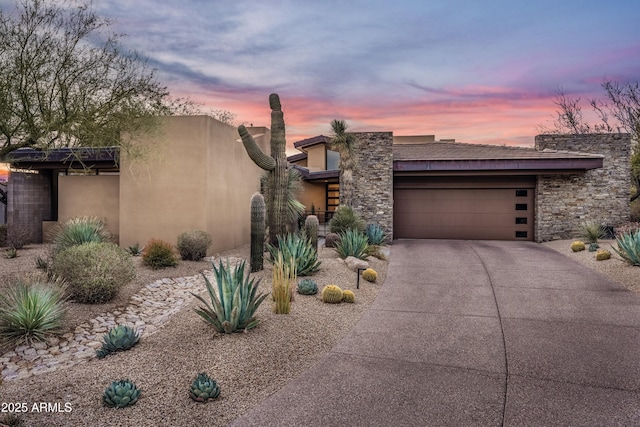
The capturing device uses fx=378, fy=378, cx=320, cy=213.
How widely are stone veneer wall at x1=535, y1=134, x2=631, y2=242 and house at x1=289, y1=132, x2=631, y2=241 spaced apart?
36 mm

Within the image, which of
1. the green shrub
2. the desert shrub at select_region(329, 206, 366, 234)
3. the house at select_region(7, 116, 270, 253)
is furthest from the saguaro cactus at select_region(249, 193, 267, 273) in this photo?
the desert shrub at select_region(329, 206, 366, 234)

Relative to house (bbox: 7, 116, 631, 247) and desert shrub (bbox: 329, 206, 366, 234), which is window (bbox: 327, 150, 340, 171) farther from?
desert shrub (bbox: 329, 206, 366, 234)

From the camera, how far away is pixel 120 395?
12.6ft

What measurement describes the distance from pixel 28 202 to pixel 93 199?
3477mm

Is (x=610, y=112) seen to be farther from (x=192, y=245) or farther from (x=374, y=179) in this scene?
(x=192, y=245)

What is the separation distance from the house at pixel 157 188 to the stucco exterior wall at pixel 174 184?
33mm

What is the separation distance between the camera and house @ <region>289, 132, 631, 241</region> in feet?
51.6

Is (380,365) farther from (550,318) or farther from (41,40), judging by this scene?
(41,40)

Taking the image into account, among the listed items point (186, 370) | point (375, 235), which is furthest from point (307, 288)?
point (375, 235)

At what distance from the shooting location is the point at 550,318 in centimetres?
666

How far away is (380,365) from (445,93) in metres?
14.9

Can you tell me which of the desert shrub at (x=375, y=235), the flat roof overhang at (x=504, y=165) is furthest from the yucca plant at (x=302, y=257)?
the flat roof overhang at (x=504, y=165)

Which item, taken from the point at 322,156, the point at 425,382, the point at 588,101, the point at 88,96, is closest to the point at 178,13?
the point at 88,96

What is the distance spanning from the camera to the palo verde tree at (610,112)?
24141mm
